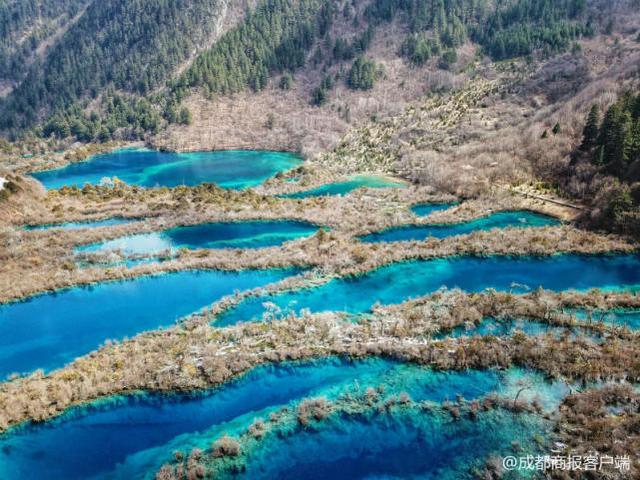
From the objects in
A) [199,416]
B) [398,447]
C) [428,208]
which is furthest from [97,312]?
[428,208]

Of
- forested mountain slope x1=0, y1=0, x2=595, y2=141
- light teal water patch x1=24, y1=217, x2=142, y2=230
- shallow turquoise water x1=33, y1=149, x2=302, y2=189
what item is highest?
forested mountain slope x1=0, y1=0, x2=595, y2=141

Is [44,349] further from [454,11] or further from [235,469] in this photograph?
[454,11]

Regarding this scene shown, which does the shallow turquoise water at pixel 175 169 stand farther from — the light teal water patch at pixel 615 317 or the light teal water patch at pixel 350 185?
the light teal water patch at pixel 615 317

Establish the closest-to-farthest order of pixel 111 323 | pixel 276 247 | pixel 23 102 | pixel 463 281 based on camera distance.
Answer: pixel 111 323 → pixel 463 281 → pixel 276 247 → pixel 23 102

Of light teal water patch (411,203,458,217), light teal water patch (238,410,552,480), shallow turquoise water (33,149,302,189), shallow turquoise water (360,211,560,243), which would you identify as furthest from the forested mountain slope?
light teal water patch (238,410,552,480)

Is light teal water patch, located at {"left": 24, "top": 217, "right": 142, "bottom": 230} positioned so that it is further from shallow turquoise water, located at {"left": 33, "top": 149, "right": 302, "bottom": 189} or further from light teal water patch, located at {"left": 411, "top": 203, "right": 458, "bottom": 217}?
light teal water patch, located at {"left": 411, "top": 203, "right": 458, "bottom": 217}

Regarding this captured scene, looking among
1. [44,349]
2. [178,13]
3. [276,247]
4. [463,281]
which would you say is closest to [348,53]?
[178,13]

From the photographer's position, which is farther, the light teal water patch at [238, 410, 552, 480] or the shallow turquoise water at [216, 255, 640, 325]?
the shallow turquoise water at [216, 255, 640, 325]
